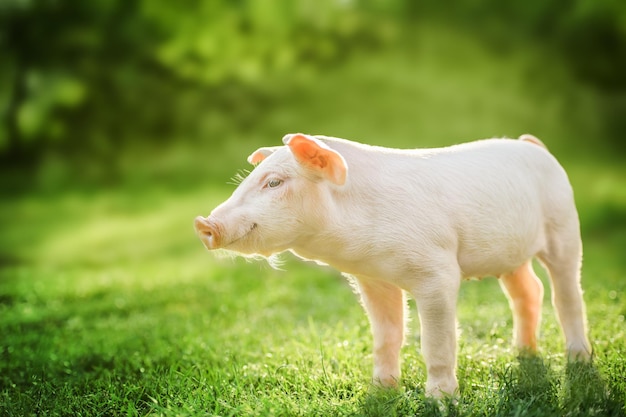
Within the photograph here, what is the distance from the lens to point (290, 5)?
15.1 meters

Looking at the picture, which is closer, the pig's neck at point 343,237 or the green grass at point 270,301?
the pig's neck at point 343,237

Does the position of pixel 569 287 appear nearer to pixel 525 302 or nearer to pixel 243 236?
pixel 525 302

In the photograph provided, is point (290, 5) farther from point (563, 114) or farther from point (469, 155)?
point (469, 155)

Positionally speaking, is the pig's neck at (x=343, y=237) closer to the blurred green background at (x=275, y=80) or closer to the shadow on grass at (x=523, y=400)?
the shadow on grass at (x=523, y=400)

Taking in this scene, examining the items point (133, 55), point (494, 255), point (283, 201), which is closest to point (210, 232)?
point (283, 201)

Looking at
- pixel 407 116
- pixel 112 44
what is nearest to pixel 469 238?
pixel 407 116

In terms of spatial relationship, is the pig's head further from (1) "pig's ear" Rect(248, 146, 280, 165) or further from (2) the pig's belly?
(2) the pig's belly

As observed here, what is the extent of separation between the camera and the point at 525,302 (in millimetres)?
4602

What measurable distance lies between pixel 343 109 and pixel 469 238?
37.7ft

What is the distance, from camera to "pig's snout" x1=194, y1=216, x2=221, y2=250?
3.30 metres

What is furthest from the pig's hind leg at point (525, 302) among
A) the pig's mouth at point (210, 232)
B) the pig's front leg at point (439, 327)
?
the pig's mouth at point (210, 232)

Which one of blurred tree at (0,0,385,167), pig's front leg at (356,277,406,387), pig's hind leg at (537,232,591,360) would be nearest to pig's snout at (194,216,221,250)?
pig's front leg at (356,277,406,387)

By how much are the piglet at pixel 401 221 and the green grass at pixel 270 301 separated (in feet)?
1.26

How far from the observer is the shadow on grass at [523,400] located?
3352 mm
